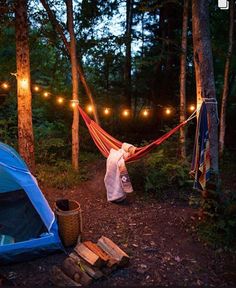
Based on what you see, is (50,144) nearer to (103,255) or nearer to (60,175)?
(60,175)

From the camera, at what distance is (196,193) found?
16.7ft

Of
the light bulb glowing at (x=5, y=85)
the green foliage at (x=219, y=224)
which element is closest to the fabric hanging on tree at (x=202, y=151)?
the green foliage at (x=219, y=224)

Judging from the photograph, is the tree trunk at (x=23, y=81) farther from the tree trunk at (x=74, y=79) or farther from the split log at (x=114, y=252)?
the split log at (x=114, y=252)

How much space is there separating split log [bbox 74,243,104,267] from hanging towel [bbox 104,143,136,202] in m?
1.68

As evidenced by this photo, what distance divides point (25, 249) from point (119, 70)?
7.51 m

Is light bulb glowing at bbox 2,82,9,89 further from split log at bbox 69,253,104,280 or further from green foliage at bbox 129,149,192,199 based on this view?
split log at bbox 69,253,104,280

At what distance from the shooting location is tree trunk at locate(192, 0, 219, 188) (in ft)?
12.3

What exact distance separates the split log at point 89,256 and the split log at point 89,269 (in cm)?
3

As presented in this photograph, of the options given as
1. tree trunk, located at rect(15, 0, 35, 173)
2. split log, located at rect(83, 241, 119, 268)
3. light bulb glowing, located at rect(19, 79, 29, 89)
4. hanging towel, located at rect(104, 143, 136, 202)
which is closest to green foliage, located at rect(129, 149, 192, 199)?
hanging towel, located at rect(104, 143, 136, 202)

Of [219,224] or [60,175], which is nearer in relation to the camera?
[219,224]

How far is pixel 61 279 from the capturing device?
277 centimetres

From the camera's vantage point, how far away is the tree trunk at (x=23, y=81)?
4.89 metres

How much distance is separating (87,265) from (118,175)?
188cm

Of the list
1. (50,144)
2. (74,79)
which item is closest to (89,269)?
(74,79)
